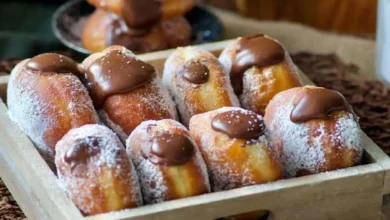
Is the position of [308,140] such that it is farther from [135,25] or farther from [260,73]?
[135,25]

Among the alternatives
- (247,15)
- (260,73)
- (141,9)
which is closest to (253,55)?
(260,73)

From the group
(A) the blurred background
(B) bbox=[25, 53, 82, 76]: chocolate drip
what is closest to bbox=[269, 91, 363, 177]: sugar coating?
(B) bbox=[25, 53, 82, 76]: chocolate drip

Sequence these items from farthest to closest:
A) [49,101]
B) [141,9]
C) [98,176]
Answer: [141,9]
[49,101]
[98,176]

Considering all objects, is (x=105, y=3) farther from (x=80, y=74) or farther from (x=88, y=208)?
(x=88, y=208)

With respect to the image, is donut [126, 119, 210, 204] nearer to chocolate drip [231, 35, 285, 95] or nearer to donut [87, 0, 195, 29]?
chocolate drip [231, 35, 285, 95]

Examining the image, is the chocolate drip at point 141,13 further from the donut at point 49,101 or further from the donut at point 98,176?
the donut at point 98,176

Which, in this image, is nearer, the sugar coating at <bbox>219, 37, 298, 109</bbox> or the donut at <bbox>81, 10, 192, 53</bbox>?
the sugar coating at <bbox>219, 37, 298, 109</bbox>

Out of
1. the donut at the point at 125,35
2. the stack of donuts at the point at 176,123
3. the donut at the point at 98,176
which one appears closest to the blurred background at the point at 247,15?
the donut at the point at 125,35
